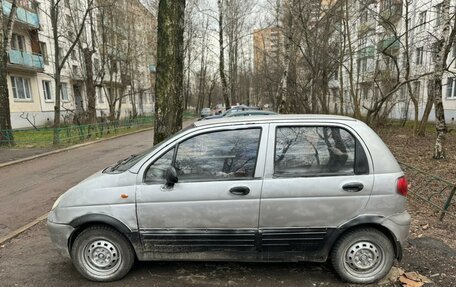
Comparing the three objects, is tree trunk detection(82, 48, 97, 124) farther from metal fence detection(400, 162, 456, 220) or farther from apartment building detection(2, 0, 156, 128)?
metal fence detection(400, 162, 456, 220)

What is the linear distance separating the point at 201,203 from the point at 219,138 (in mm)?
713

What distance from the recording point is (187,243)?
10.6 ft

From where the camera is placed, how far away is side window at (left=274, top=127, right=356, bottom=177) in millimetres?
3173

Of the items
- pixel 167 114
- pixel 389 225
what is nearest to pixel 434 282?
pixel 389 225

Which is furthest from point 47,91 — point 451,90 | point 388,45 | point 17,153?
point 451,90

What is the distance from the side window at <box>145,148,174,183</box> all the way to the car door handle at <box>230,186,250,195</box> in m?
0.73

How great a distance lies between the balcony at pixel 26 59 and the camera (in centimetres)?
2174

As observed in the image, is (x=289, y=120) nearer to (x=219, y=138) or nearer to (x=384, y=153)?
(x=219, y=138)

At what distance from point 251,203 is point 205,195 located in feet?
1.55

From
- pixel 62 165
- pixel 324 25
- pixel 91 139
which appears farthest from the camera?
pixel 324 25

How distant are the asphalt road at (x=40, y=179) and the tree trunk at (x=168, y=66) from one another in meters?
2.76

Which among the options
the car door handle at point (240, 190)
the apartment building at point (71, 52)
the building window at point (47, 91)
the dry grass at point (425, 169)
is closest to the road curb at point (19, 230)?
the car door handle at point (240, 190)

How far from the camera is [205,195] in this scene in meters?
3.14

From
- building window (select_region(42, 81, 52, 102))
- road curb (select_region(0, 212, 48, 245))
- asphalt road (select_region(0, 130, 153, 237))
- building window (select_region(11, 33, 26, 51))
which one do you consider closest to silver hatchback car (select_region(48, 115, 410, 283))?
road curb (select_region(0, 212, 48, 245))
